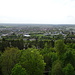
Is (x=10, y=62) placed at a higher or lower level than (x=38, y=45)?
higher

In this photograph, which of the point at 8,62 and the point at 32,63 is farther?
the point at 8,62

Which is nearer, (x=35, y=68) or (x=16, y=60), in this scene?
(x=35, y=68)

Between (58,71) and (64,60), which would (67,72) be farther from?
(64,60)

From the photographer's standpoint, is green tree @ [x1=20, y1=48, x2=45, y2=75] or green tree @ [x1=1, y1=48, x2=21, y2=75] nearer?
green tree @ [x1=20, y1=48, x2=45, y2=75]

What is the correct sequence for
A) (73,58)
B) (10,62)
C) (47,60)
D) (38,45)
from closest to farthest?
(10,62) < (73,58) < (47,60) < (38,45)

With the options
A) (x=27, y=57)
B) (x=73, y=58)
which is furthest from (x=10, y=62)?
(x=73, y=58)

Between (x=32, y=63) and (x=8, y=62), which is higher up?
(x=32, y=63)

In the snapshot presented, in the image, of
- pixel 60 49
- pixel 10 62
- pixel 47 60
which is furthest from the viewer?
pixel 60 49

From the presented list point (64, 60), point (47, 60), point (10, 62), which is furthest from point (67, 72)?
point (10, 62)

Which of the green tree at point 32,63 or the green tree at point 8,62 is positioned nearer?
the green tree at point 32,63

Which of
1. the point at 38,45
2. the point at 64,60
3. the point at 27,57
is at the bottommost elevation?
the point at 38,45
